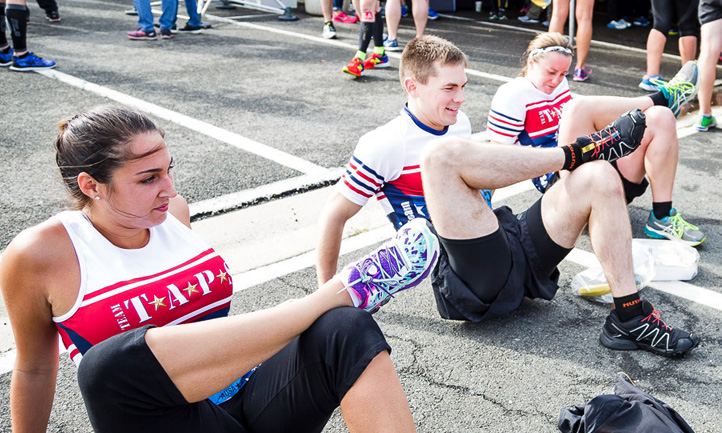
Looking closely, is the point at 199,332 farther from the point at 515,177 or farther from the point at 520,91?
the point at 520,91

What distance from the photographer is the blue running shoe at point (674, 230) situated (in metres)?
3.75

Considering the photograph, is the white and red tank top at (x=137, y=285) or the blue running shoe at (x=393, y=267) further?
the blue running shoe at (x=393, y=267)

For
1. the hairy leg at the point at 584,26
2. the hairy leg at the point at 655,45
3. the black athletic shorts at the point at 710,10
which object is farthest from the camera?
the hairy leg at the point at 584,26

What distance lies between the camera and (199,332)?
170 centimetres

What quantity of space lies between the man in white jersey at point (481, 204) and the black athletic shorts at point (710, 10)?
3456 mm

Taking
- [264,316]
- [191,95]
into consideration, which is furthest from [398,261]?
[191,95]

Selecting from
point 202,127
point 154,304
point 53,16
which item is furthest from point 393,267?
point 53,16

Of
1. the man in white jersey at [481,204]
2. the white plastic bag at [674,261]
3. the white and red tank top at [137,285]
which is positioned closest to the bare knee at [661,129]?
the white plastic bag at [674,261]

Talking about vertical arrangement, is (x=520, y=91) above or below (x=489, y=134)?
above

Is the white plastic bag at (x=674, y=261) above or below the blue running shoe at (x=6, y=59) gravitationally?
below

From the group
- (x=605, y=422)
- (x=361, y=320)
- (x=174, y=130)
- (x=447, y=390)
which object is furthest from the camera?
(x=174, y=130)

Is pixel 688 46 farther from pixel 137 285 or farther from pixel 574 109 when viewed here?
pixel 137 285

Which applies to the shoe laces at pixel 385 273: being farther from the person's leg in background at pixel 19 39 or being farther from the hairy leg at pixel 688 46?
the person's leg in background at pixel 19 39

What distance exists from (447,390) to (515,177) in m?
0.88
